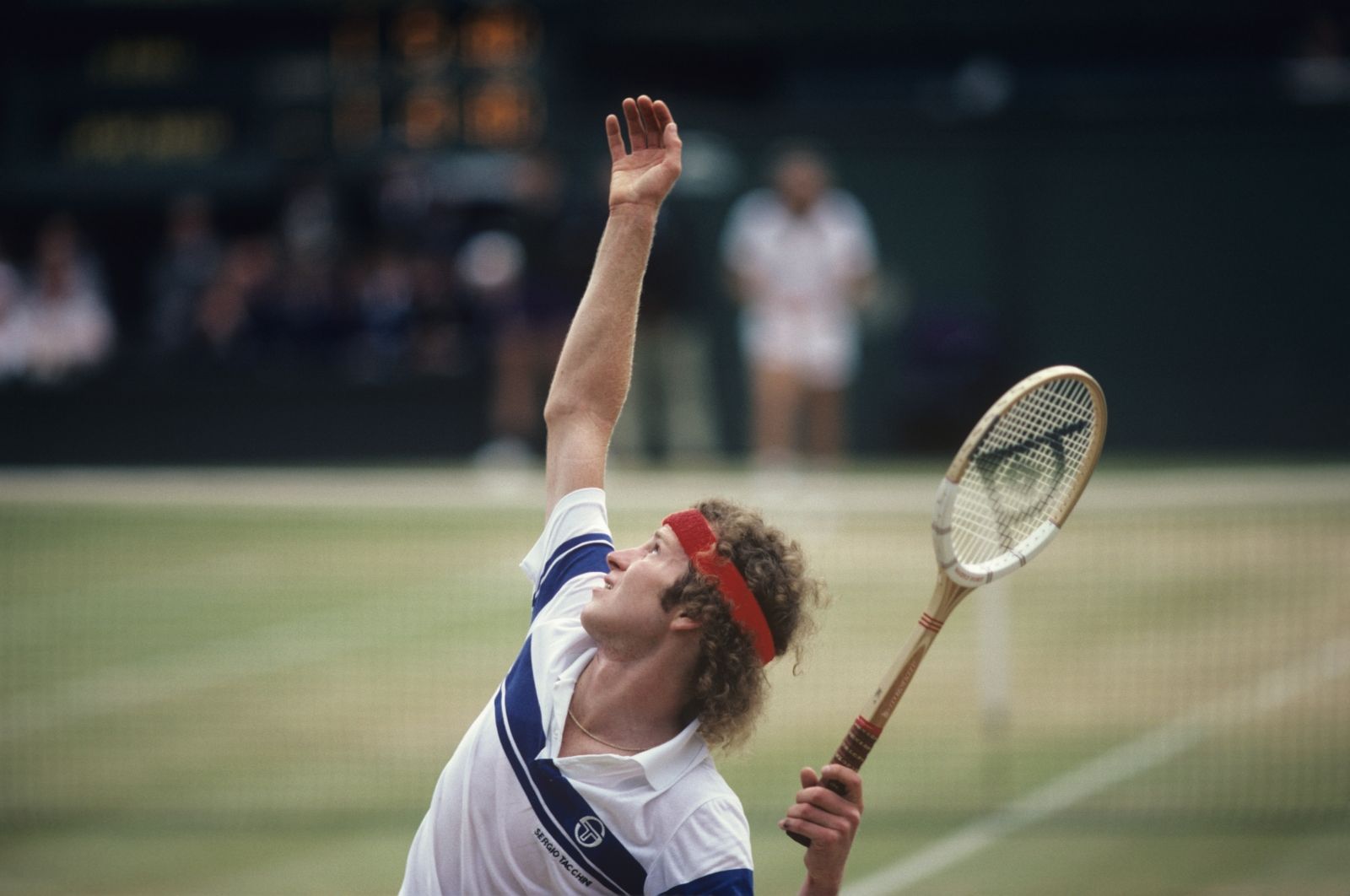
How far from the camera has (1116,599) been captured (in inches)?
405

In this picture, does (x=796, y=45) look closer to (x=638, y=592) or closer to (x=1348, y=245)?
(x=1348, y=245)

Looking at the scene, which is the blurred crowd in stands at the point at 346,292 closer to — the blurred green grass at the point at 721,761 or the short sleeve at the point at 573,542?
the blurred green grass at the point at 721,761

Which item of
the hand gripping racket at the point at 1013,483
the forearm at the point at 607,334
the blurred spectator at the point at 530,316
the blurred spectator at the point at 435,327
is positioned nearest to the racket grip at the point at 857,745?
the hand gripping racket at the point at 1013,483

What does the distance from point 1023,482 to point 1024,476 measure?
13 mm

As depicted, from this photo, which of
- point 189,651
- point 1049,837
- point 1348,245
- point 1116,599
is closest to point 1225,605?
point 1116,599

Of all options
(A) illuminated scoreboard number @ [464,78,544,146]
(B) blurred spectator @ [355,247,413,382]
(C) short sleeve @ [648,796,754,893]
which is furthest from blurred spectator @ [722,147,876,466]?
(C) short sleeve @ [648,796,754,893]

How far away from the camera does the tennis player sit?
314cm

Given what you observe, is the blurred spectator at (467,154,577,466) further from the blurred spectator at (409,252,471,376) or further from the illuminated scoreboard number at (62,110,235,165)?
the illuminated scoreboard number at (62,110,235,165)

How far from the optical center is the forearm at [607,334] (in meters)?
3.73

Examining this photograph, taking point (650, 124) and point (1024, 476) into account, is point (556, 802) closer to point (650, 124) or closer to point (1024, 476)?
point (1024, 476)

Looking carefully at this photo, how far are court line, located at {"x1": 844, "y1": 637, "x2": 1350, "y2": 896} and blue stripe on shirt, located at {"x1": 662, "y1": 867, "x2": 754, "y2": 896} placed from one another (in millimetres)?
2997

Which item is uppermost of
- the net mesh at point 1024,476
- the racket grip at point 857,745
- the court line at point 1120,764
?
the net mesh at point 1024,476

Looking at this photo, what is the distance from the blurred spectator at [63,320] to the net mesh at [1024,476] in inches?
524

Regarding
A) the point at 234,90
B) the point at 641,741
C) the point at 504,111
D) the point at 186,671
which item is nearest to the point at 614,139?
the point at 641,741
